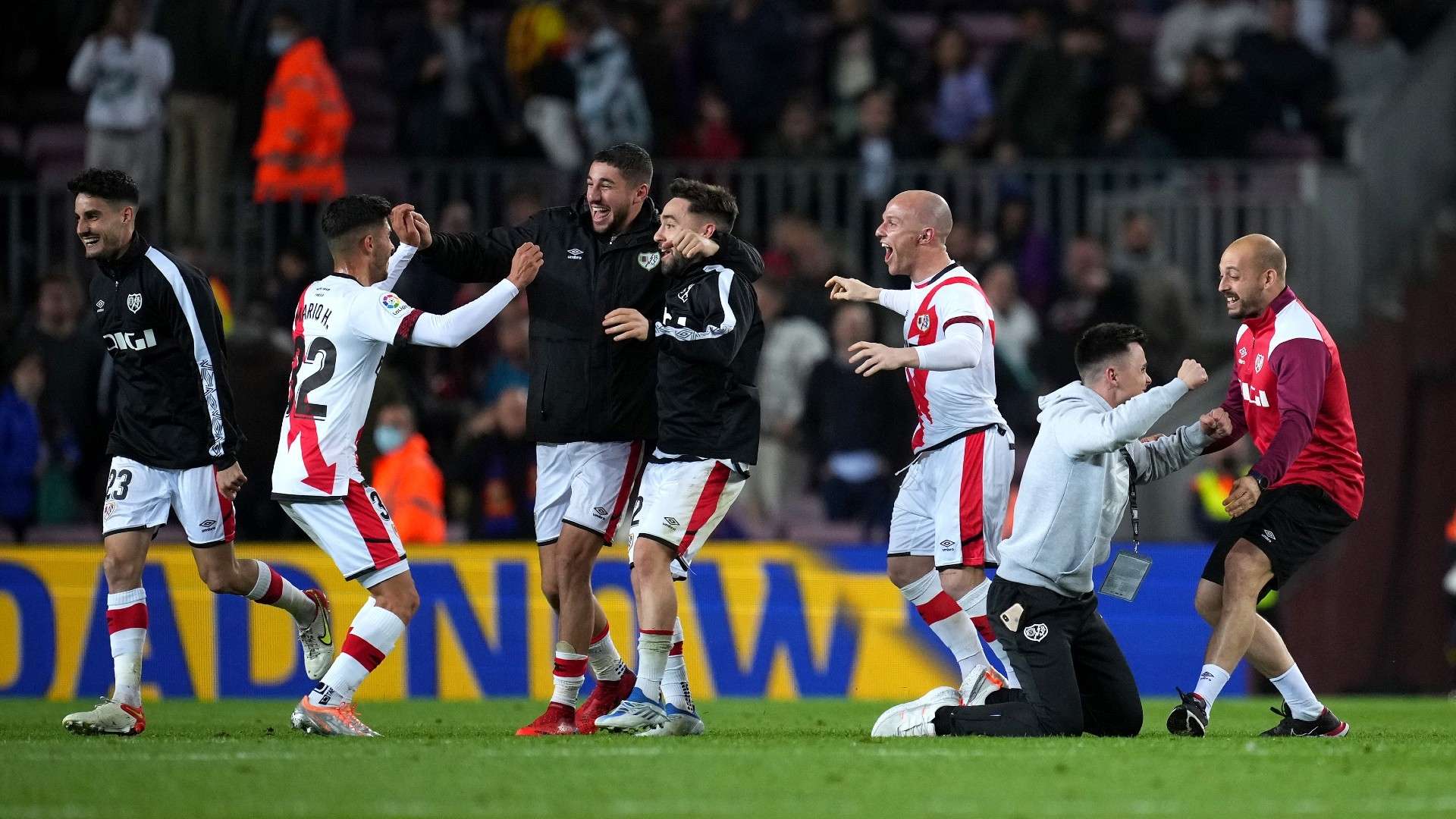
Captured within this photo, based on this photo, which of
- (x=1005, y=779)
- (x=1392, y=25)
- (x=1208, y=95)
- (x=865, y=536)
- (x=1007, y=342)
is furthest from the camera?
(x=1392, y=25)

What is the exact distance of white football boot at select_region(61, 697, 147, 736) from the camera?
900 cm

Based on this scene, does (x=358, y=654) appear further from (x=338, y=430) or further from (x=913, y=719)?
(x=913, y=719)

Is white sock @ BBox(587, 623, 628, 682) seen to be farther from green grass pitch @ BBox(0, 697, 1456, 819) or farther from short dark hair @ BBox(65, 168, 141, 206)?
short dark hair @ BBox(65, 168, 141, 206)

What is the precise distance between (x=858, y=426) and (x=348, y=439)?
6.91m

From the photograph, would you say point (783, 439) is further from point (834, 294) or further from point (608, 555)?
point (834, 294)

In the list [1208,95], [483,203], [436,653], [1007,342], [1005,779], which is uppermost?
[1208,95]

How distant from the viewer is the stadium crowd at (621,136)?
15.3 meters

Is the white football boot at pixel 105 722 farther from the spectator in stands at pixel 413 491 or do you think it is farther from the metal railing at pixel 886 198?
the metal railing at pixel 886 198

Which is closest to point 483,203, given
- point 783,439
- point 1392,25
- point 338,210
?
point 783,439

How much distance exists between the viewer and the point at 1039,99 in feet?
59.6

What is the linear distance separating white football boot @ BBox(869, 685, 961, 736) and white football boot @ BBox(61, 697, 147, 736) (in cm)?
334

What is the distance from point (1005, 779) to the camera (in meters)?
7.21

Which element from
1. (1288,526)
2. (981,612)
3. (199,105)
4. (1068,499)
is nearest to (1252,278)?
(1288,526)

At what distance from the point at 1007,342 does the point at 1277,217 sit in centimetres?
269
